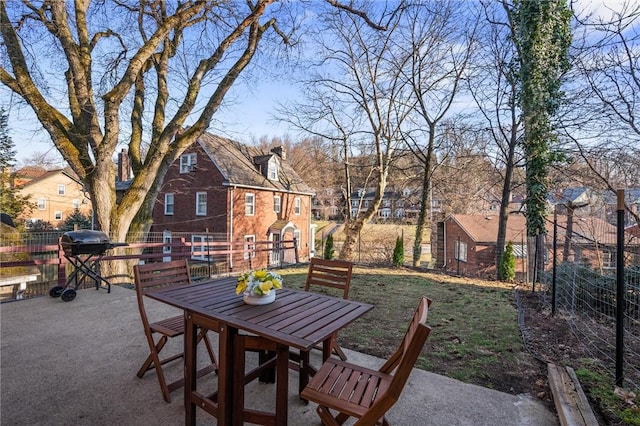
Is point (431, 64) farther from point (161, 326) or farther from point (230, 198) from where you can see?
point (161, 326)

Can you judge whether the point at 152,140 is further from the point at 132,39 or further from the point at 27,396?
the point at 27,396

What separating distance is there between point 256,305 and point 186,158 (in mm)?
16047

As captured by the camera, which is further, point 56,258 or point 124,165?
point 124,165

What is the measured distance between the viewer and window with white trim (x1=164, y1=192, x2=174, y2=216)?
17094 millimetres

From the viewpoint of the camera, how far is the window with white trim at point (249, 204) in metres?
16.1

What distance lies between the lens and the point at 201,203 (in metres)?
16.1

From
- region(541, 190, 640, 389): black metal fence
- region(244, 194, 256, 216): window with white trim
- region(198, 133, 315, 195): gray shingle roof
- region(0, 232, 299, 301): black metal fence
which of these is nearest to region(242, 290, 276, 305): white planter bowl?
region(541, 190, 640, 389): black metal fence

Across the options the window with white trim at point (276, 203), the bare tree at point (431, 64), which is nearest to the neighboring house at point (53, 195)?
the window with white trim at point (276, 203)

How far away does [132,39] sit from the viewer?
8250mm

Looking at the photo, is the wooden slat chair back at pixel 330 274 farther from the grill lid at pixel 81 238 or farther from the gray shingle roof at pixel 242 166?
the gray shingle roof at pixel 242 166

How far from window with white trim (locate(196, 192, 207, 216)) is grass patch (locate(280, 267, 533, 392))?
9966 millimetres

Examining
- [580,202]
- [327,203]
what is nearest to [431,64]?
[580,202]

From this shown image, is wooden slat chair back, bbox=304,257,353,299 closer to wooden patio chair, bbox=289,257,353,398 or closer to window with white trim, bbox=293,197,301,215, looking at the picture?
wooden patio chair, bbox=289,257,353,398

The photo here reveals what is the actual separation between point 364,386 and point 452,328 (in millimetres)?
2847
